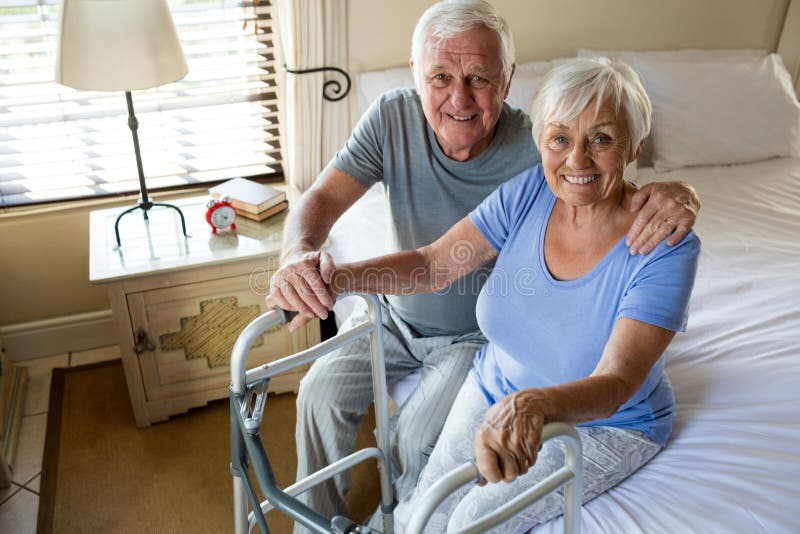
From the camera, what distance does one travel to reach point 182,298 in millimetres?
2143

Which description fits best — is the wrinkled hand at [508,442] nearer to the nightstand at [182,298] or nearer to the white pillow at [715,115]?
the nightstand at [182,298]

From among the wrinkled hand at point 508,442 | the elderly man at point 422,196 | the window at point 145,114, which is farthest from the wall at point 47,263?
the wrinkled hand at point 508,442

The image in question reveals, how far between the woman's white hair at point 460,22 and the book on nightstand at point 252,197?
895 mm

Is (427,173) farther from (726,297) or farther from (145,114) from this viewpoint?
(145,114)

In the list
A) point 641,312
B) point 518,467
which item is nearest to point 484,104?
point 641,312

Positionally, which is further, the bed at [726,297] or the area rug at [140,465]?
the area rug at [140,465]

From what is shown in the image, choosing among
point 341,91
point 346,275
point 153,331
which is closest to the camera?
point 346,275

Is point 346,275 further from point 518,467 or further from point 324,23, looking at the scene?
point 324,23

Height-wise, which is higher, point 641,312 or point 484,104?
point 484,104

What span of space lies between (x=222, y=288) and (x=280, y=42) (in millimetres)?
913

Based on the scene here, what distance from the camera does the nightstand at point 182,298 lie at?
2.09m

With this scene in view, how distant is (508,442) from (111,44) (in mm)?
1529

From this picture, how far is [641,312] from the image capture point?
1.17 metres

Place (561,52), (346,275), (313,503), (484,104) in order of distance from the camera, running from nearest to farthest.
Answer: (346,275), (484,104), (313,503), (561,52)
